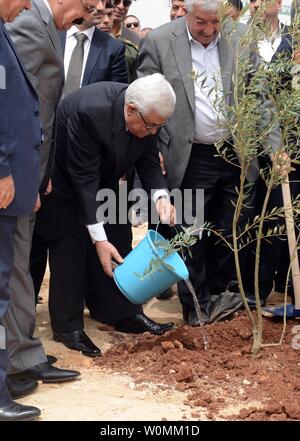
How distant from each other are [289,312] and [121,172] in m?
1.49

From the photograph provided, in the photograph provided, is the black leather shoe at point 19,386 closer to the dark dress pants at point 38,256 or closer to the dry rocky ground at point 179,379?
the dry rocky ground at point 179,379

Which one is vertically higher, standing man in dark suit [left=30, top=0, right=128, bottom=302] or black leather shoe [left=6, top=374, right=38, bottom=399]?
standing man in dark suit [left=30, top=0, right=128, bottom=302]

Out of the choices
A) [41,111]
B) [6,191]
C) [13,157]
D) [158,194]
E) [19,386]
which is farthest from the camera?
[158,194]

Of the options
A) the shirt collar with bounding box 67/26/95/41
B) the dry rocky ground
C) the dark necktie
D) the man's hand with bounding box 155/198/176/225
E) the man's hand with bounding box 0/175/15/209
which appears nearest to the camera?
the man's hand with bounding box 0/175/15/209

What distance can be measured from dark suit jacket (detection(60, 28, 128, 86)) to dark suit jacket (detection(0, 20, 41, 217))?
6.27 ft

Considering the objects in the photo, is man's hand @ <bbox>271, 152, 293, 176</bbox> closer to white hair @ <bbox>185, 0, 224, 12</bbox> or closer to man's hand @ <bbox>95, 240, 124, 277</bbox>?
man's hand @ <bbox>95, 240, 124, 277</bbox>

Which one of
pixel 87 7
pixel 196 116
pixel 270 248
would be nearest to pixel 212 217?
pixel 270 248

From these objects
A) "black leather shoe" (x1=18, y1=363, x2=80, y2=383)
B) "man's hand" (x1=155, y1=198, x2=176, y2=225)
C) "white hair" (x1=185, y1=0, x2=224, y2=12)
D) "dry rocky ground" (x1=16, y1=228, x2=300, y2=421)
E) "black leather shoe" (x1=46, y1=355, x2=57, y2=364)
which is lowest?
"dry rocky ground" (x1=16, y1=228, x2=300, y2=421)

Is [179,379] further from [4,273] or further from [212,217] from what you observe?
[212,217]

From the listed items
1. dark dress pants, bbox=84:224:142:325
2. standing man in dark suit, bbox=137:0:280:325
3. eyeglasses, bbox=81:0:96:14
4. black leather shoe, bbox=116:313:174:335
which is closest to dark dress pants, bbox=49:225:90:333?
dark dress pants, bbox=84:224:142:325

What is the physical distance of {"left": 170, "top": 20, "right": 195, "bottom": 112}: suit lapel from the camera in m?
5.61

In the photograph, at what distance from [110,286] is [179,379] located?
4.07 ft

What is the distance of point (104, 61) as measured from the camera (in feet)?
19.7

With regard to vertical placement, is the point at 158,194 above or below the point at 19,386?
above
